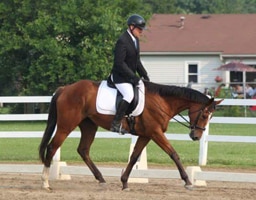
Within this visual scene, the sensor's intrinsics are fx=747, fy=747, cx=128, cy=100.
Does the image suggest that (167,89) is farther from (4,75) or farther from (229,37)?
(229,37)

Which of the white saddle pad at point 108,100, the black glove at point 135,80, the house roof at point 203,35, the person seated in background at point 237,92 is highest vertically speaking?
the black glove at point 135,80

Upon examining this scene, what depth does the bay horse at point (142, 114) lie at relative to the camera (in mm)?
12547

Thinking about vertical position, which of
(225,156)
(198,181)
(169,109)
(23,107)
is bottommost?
(23,107)

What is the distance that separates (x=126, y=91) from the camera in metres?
12.5

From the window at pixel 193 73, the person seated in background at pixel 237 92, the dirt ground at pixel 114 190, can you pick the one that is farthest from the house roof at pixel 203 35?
the dirt ground at pixel 114 190

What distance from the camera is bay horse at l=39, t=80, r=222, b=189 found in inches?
494

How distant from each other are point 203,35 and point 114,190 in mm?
38377

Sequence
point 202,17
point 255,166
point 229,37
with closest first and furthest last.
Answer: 1. point 255,166
2. point 229,37
3. point 202,17

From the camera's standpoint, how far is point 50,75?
3425cm

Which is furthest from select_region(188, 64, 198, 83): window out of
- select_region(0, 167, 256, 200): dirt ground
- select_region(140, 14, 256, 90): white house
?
select_region(0, 167, 256, 200): dirt ground

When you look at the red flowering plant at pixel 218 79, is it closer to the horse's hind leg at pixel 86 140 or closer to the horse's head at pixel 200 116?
the horse's hind leg at pixel 86 140

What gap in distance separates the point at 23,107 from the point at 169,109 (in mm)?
25476

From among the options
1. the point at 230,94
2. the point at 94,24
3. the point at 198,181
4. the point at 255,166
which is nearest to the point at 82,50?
the point at 94,24

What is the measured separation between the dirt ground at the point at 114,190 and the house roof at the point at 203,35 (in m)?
32.5
